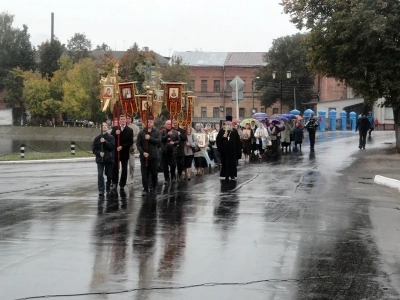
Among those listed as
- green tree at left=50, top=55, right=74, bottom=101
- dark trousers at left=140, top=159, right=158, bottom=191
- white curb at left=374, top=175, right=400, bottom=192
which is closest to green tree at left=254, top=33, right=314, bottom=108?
green tree at left=50, top=55, right=74, bottom=101

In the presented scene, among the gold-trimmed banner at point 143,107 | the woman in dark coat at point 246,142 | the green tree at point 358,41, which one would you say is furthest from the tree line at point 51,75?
the gold-trimmed banner at point 143,107

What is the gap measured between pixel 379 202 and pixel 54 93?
87.4 metres

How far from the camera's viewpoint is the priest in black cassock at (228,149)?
22578mm

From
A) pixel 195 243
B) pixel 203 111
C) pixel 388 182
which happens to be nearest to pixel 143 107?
pixel 388 182

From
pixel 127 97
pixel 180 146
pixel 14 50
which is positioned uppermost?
pixel 14 50

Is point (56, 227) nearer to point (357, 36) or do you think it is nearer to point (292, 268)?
point (292, 268)

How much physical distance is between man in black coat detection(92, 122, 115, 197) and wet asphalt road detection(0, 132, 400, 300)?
0.51 metres

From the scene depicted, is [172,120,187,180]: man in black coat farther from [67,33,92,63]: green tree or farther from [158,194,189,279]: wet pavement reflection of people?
[67,33,92,63]: green tree

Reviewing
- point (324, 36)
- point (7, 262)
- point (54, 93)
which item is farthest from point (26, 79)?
point (7, 262)

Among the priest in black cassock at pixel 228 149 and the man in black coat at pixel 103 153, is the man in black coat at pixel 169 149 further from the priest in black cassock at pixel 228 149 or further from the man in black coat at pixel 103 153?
the man in black coat at pixel 103 153

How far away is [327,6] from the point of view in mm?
34812

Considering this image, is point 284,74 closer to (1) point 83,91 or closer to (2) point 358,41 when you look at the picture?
(1) point 83,91

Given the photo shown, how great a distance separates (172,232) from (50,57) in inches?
4082

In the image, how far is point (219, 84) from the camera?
103 m
